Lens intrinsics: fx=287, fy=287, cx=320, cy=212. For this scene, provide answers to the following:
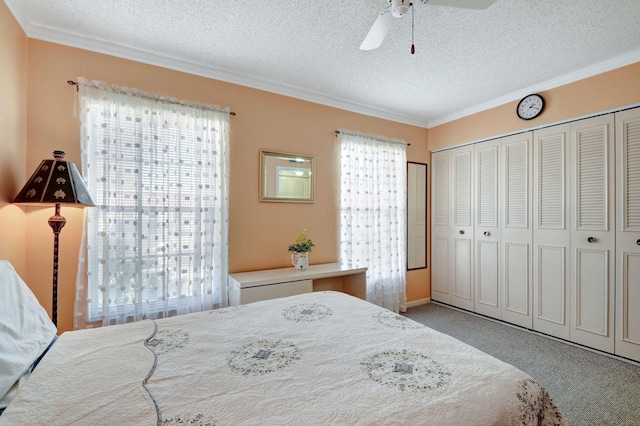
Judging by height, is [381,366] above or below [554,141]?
below

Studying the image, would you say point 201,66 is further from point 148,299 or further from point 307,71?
point 148,299

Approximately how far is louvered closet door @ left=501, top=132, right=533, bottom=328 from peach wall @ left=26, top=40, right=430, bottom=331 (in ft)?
3.61

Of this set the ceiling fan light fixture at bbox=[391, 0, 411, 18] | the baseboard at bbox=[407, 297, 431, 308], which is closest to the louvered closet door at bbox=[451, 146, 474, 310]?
the baseboard at bbox=[407, 297, 431, 308]

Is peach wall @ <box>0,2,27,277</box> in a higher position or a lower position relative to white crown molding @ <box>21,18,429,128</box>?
lower

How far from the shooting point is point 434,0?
1.41m

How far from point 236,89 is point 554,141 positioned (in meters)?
3.27

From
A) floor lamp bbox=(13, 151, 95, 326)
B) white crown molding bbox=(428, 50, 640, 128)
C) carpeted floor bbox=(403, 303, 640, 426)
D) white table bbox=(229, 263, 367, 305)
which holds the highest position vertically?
white crown molding bbox=(428, 50, 640, 128)

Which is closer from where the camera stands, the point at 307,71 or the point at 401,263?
the point at 307,71

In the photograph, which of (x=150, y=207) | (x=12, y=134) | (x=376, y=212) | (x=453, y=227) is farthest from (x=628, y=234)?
(x=12, y=134)

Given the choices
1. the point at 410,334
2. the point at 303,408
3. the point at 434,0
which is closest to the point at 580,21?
the point at 434,0

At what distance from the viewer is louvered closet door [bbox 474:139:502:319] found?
345cm

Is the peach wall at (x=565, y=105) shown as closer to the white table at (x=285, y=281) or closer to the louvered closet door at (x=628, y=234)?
the louvered closet door at (x=628, y=234)

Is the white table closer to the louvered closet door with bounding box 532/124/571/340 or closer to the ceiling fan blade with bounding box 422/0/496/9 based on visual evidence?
the louvered closet door with bounding box 532/124/571/340

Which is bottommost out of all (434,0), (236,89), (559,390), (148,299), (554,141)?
(559,390)
